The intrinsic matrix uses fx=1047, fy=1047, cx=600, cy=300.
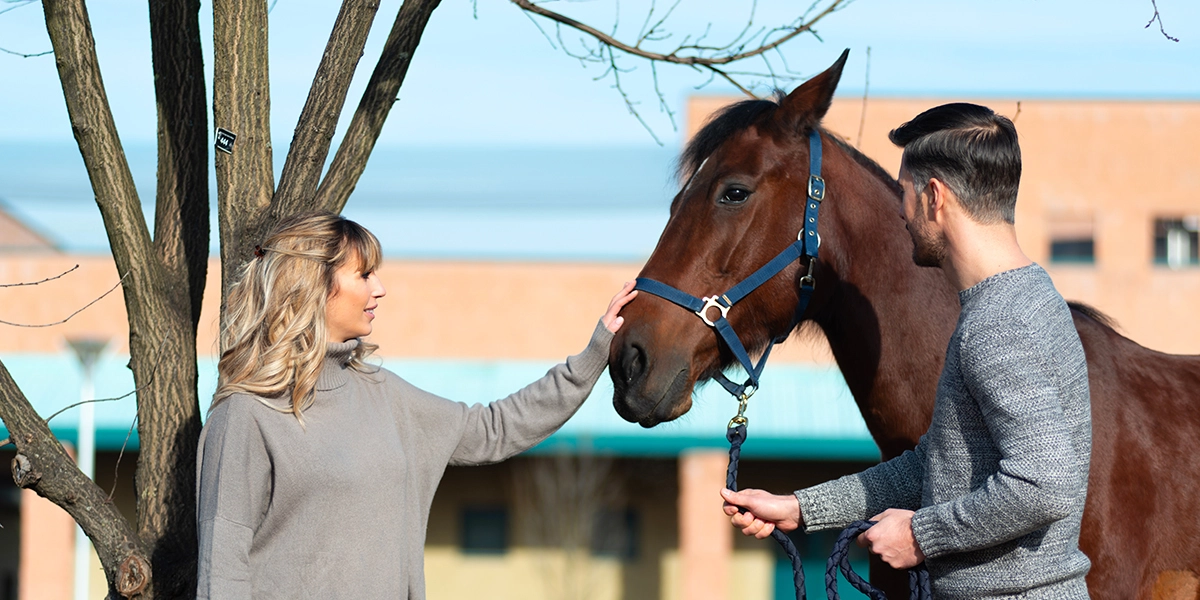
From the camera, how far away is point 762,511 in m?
2.54

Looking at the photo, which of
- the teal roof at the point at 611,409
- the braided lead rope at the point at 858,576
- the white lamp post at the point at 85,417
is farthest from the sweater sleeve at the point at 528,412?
the teal roof at the point at 611,409

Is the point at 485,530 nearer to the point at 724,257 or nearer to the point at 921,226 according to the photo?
the point at 724,257

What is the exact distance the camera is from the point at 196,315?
3.18 m

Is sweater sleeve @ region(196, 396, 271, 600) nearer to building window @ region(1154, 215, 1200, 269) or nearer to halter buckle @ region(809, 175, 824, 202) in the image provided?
halter buckle @ region(809, 175, 824, 202)

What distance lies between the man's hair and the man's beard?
0.07m

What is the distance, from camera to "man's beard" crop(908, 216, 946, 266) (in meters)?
2.13

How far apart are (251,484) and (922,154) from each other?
1596 mm

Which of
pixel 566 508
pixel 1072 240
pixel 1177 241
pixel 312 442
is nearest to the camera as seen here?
pixel 312 442

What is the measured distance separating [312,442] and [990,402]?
1.46 metres

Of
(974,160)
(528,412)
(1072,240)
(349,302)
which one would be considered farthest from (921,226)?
Result: (1072,240)

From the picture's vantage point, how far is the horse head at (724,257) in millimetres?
2854

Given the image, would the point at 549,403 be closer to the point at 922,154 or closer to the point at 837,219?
the point at 837,219

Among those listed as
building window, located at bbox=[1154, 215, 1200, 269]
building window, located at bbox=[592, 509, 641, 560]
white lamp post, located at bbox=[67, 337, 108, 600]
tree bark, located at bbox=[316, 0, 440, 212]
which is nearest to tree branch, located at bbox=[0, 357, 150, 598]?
tree bark, located at bbox=[316, 0, 440, 212]

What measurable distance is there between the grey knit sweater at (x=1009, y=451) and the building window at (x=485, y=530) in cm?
1549
